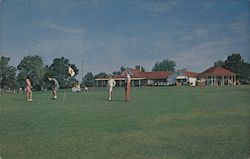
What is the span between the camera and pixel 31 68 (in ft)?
16.7

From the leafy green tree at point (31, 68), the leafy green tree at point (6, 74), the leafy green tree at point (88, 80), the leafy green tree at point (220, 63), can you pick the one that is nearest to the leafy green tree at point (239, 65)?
the leafy green tree at point (220, 63)

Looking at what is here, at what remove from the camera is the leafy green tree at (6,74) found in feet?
16.1

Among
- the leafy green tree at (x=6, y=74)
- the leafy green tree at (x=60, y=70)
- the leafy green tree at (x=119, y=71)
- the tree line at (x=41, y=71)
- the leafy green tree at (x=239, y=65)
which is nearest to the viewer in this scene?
the leafy green tree at (x=6, y=74)

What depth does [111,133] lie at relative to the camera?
5211mm

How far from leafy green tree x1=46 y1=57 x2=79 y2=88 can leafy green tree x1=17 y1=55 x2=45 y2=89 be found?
0.16 meters

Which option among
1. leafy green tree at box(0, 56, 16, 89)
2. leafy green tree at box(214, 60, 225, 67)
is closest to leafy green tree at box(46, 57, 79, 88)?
leafy green tree at box(0, 56, 16, 89)

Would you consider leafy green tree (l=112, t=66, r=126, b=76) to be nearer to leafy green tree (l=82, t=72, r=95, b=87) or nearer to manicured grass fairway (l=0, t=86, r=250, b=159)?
leafy green tree (l=82, t=72, r=95, b=87)

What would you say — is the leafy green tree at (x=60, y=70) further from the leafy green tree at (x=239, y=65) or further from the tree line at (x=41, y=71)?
the leafy green tree at (x=239, y=65)

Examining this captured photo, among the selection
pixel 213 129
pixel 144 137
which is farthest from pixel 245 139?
pixel 144 137

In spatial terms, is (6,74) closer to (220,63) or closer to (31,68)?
(31,68)

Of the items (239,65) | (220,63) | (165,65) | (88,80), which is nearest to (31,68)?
(88,80)

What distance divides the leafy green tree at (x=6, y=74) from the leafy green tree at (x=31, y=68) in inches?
3.8

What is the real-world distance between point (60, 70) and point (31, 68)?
0.53m

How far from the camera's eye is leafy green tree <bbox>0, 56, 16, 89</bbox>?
492 centimetres
